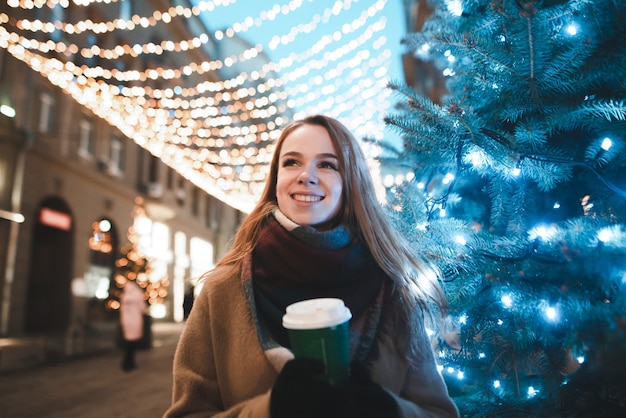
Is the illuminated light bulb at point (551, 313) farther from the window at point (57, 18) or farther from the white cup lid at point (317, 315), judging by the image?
the window at point (57, 18)

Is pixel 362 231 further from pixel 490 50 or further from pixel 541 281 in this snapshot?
pixel 490 50

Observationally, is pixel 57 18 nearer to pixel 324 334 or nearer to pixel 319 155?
pixel 319 155

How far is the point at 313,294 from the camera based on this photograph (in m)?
1.55

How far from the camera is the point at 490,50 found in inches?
74.7

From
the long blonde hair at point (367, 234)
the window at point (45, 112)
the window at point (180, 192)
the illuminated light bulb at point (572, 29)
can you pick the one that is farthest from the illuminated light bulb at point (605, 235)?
the window at point (180, 192)

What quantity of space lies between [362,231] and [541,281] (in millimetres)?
745

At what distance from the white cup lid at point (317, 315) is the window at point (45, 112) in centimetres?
1497

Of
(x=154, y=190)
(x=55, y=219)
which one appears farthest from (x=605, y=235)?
(x=154, y=190)

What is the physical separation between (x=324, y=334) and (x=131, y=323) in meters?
9.43

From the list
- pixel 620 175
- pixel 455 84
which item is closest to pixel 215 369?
pixel 620 175

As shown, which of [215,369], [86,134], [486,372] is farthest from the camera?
[86,134]

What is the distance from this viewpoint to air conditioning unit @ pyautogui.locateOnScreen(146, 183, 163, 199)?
2025cm

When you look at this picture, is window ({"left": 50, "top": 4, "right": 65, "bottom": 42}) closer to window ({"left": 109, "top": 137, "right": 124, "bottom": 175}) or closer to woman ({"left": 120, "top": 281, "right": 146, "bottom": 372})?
window ({"left": 109, "top": 137, "right": 124, "bottom": 175})

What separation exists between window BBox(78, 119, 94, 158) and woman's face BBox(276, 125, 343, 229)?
15.7 metres
